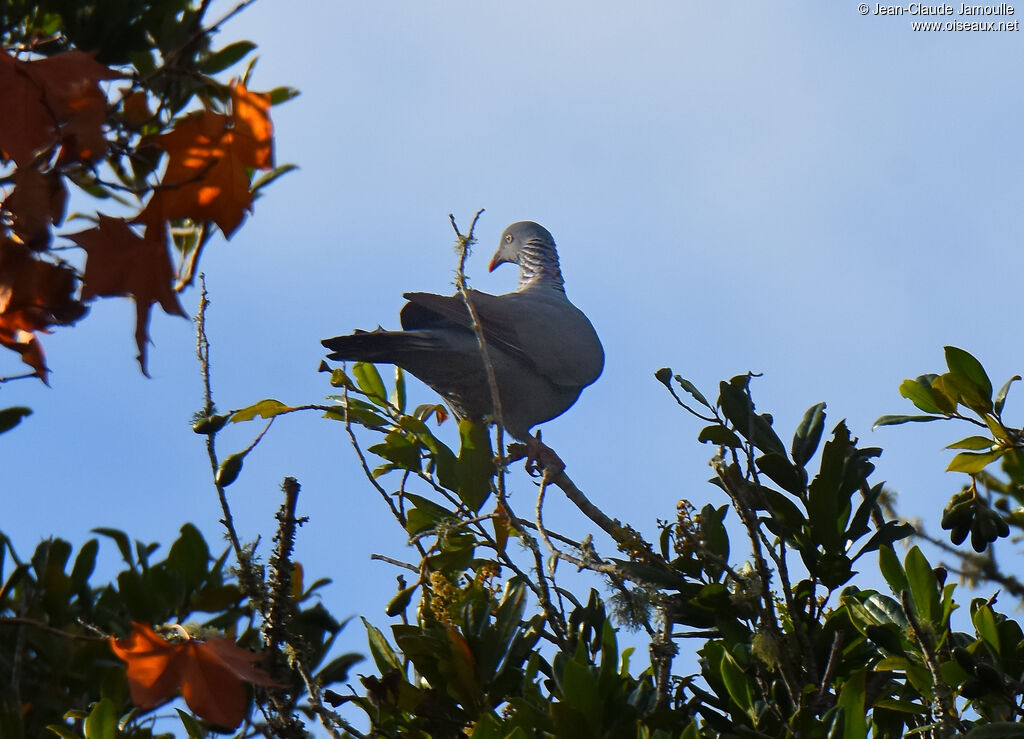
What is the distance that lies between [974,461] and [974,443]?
4 centimetres

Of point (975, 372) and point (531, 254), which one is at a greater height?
point (531, 254)

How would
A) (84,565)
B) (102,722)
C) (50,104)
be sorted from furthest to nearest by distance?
(84,565)
(102,722)
(50,104)

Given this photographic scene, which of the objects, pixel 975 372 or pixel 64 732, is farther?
pixel 975 372

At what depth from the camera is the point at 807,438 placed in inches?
99.2

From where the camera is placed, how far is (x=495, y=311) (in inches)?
194

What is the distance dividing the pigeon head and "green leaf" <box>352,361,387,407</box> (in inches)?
112

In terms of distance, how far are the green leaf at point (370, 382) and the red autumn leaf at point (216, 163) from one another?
1.55 metres

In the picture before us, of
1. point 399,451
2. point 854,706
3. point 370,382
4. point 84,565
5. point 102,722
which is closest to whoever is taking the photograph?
point 854,706

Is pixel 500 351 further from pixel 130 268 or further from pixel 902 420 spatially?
pixel 130 268

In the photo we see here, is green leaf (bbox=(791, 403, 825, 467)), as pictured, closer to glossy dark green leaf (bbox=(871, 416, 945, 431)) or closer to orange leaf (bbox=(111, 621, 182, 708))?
glossy dark green leaf (bbox=(871, 416, 945, 431))

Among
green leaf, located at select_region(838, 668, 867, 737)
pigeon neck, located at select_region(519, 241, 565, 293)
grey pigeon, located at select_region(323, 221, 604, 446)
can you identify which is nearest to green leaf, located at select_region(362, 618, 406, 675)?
green leaf, located at select_region(838, 668, 867, 737)

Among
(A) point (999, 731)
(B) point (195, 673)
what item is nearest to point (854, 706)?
(A) point (999, 731)

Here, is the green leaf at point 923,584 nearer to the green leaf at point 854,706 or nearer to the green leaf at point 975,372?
the green leaf at point 854,706

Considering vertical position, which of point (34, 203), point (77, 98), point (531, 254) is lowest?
point (34, 203)
